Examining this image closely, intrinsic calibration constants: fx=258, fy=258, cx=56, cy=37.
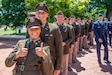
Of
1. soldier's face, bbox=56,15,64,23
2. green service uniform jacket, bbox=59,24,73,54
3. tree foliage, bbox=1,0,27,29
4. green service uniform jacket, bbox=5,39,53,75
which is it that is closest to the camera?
green service uniform jacket, bbox=5,39,53,75

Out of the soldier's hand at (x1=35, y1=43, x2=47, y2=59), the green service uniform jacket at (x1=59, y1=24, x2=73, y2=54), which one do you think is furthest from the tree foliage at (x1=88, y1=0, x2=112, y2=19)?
the soldier's hand at (x1=35, y1=43, x2=47, y2=59)

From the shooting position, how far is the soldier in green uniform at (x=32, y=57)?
298 cm

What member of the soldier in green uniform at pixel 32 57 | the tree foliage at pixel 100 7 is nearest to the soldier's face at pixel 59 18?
the soldier in green uniform at pixel 32 57

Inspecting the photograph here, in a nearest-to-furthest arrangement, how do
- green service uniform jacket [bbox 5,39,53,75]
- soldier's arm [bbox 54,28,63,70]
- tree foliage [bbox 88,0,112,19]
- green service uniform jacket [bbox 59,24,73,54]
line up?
1. green service uniform jacket [bbox 5,39,53,75]
2. soldier's arm [bbox 54,28,63,70]
3. green service uniform jacket [bbox 59,24,73,54]
4. tree foliage [bbox 88,0,112,19]

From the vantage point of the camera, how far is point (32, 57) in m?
3.05

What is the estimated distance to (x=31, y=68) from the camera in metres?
3.08

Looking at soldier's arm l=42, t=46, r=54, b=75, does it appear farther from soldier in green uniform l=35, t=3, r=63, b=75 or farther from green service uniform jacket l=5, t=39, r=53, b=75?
soldier in green uniform l=35, t=3, r=63, b=75

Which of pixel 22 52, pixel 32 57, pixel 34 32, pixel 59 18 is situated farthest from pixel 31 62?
pixel 59 18

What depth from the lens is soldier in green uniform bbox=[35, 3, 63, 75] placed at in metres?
3.83

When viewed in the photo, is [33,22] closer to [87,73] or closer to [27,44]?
[27,44]

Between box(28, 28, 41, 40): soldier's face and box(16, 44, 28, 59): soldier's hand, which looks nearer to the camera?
box(16, 44, 28, 59): soldier's hand

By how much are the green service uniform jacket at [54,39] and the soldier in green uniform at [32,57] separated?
0.66 metres

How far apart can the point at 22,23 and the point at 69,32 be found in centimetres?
1809

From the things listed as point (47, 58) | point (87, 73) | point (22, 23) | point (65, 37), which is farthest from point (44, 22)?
point (22, 23)
